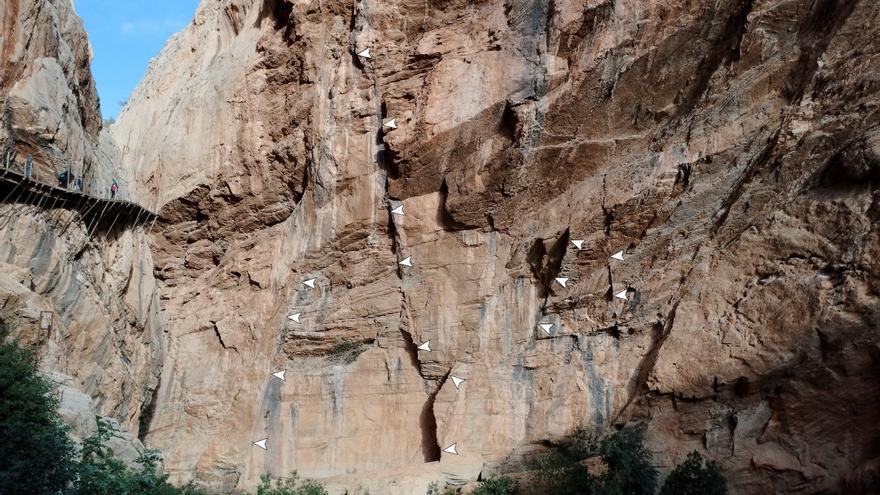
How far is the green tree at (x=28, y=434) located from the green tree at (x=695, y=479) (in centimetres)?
808

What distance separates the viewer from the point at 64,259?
13.3m

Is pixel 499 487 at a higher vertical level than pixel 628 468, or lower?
lower

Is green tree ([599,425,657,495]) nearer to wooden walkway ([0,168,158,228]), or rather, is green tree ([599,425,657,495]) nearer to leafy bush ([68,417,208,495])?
leafy bush ([68,417,208,495])

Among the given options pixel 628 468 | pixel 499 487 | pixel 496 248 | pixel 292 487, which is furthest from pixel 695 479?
pixel 292 487

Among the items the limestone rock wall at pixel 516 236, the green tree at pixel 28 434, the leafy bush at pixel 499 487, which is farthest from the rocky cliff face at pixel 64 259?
the leafy bush at pixel 499 487

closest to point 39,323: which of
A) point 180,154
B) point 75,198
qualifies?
point 75,198

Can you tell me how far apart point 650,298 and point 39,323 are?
380 inches

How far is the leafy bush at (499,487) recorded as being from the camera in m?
12.4

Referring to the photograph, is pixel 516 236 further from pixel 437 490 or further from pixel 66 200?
pixel 66 200

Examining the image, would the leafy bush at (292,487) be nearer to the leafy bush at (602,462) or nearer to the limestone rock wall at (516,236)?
the limestone rock wall at (516,236)

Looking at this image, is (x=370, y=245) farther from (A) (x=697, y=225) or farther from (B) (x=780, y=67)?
(B) (x=780, y=67)

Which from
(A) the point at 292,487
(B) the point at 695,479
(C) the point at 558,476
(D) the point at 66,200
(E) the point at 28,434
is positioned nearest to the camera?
(E) the point at 28,434

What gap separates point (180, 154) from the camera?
18.5 m

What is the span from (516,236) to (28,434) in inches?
350
